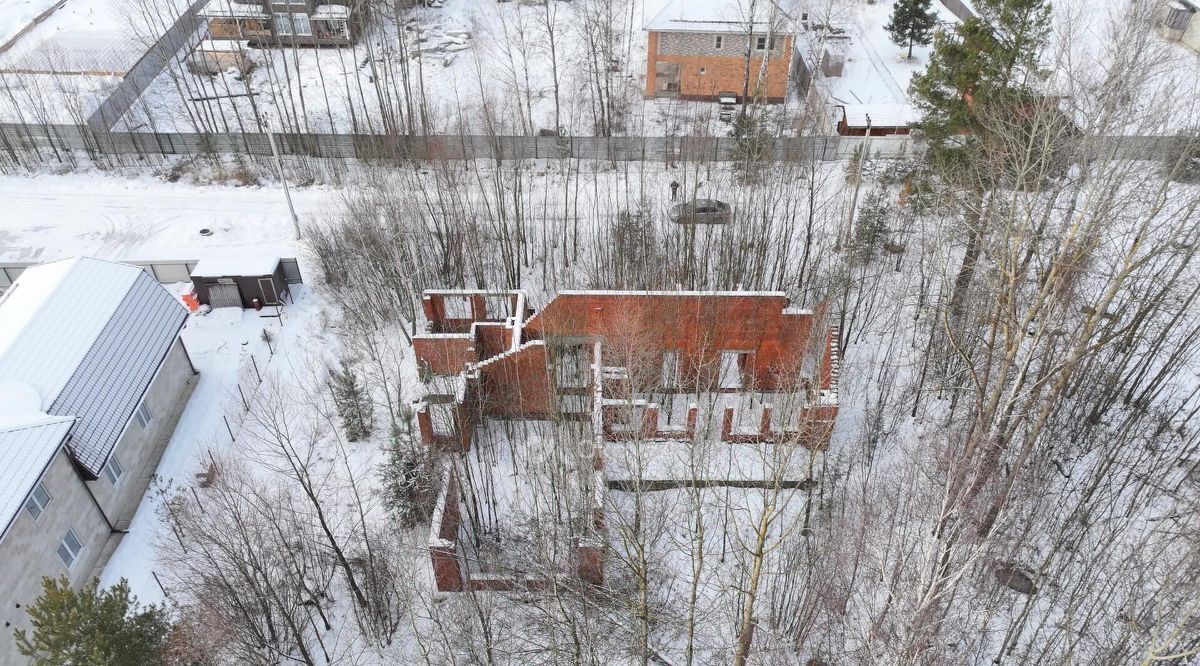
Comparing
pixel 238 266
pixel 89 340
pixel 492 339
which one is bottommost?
pixel 492 339

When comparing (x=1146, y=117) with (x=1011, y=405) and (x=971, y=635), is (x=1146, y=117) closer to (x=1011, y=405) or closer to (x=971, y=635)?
(x=1011, y=405)

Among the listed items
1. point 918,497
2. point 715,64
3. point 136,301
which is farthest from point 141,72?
point 918,497

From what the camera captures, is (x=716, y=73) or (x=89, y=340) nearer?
(x=89, y=340)

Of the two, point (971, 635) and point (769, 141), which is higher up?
point (769, 141)

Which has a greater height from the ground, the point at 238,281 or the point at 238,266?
the point at 238,266

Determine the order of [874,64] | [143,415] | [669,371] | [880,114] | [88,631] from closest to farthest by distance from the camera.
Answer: [88,631] → [143,415] → [669,371] → [880,114] → [874,64]

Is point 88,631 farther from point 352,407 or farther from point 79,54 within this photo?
point 79,54

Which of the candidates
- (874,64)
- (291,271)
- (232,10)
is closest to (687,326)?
(291,271)
